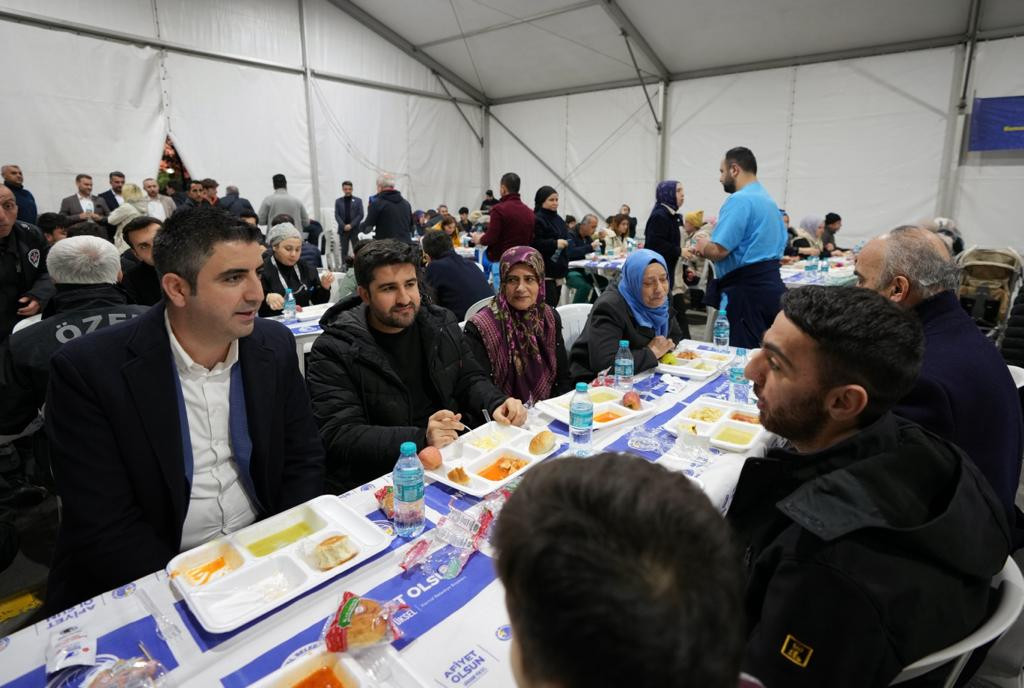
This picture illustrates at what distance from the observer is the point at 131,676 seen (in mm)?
1074

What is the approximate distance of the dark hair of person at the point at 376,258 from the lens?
2418mm

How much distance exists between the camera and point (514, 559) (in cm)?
58

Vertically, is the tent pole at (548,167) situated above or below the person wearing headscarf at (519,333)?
above

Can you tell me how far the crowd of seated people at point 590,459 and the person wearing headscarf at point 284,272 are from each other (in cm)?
180

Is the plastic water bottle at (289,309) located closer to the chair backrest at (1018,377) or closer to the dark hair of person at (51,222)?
the dark hair of person at (51,222)

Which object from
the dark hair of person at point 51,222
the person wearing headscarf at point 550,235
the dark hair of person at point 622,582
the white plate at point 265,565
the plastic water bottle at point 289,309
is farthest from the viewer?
the person wearing headscarf at point 550,235

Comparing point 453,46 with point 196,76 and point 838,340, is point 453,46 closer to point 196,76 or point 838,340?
point 196,76

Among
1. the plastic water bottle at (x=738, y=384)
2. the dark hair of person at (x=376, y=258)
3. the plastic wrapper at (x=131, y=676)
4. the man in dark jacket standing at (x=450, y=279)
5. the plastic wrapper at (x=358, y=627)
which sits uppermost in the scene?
the dark hair of person at (x=376, y=258)

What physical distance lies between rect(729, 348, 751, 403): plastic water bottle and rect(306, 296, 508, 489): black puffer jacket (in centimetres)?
123

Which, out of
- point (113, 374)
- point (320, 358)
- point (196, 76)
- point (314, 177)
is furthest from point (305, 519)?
point (314, 177)

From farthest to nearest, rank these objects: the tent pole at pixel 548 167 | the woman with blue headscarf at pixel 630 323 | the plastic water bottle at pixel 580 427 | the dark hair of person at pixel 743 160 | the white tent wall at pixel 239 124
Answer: the tent pole at pixel 548 167 < the white tent wall at pixel 239 124 < the dark hair of person at pixel 743 160 < the woman with blue headscarf at pixel 630 323 < the plastic water bottle at pixel 580 427

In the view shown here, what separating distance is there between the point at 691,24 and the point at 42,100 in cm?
1105

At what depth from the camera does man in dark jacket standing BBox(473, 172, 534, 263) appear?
6406 mm

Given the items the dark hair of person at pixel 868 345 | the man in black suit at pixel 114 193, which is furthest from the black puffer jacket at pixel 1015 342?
the man in black suit at pixel 114 193
